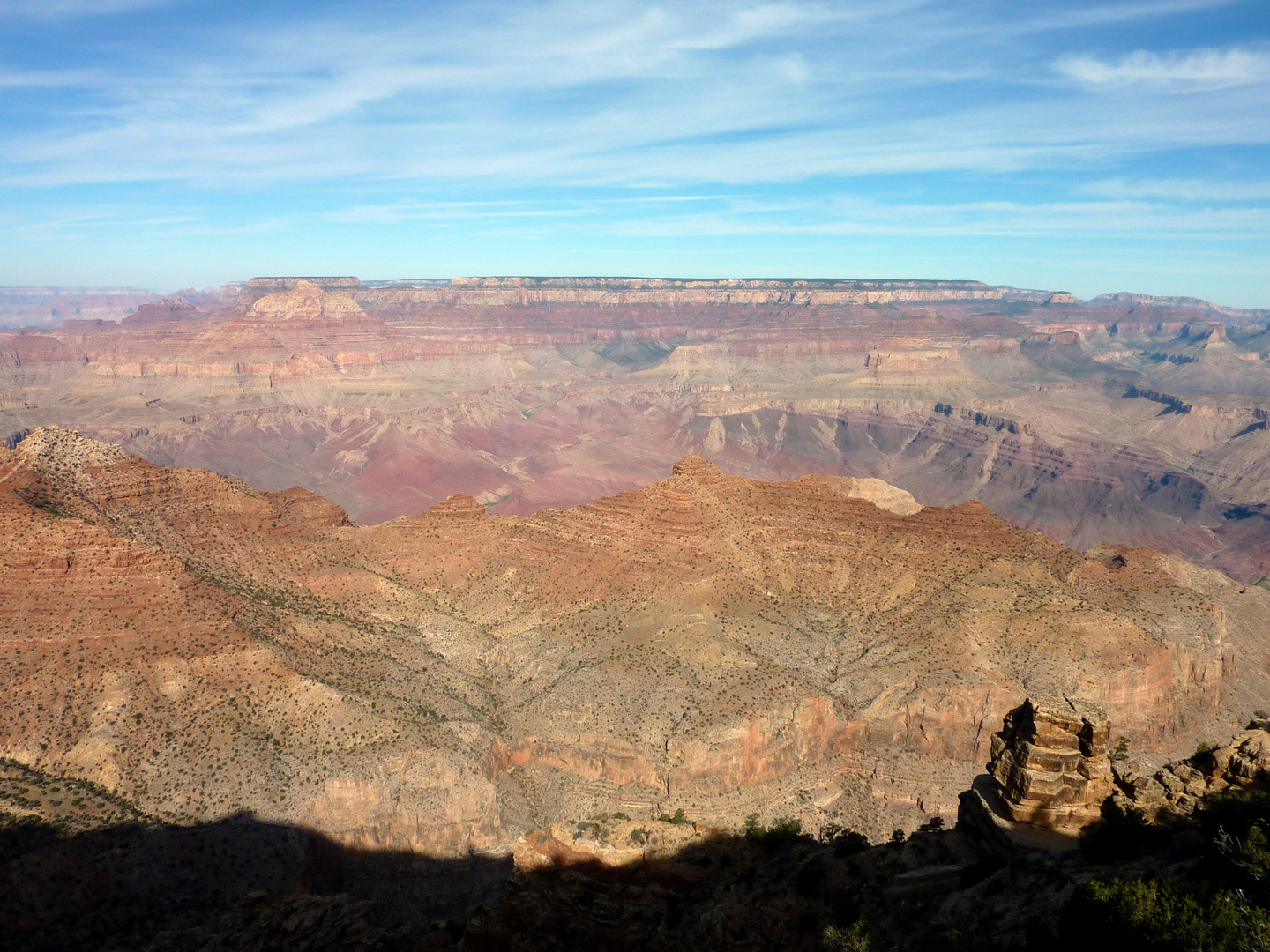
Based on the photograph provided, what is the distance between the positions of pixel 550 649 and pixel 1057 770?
46515 mm

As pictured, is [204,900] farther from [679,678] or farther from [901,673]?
[901,673]

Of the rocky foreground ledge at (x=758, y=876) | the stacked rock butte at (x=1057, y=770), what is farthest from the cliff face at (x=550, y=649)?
the stacked rock butte at (x=1057, y=770)

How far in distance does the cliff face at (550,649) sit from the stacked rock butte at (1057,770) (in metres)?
29.6

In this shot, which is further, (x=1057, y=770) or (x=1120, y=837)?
(x=1057, y=770)

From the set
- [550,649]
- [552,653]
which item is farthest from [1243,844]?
[550,649]

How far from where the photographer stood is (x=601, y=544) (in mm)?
82625

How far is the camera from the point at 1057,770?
110ft

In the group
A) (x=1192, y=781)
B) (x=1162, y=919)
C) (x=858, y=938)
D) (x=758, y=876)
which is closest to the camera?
(x=1162, y=919)

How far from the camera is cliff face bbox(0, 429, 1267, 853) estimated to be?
183ft

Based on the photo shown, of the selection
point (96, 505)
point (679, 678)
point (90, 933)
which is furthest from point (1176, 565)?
point (96, 505)

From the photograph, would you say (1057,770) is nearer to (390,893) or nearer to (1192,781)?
(1192,781)

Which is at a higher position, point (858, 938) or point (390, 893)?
point (858, 938)

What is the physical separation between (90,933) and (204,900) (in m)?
5.69

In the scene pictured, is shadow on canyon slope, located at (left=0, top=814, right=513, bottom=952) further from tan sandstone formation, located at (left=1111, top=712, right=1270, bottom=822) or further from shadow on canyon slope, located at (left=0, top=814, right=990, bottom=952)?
tan sandstone formation, located at (left=1111, top=712, right=1270, bottom=822)
